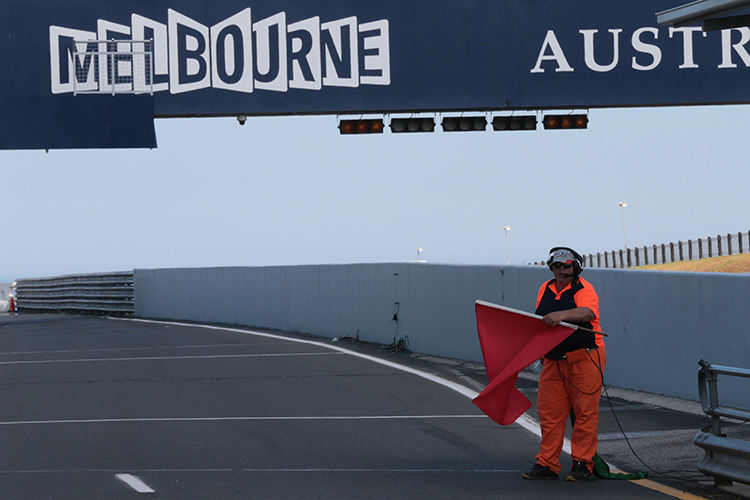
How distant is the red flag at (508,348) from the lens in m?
7.27

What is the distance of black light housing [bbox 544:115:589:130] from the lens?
25.0m

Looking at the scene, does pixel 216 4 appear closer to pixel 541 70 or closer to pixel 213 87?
pixel 213 87

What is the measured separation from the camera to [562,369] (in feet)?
23.6

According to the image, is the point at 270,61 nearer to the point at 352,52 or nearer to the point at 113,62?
the point at 352,52

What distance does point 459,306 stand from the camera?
50.4 feet

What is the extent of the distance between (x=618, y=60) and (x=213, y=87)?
→ 11054 millimetres

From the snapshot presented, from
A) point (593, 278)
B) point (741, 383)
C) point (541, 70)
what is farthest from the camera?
point (541, 70)

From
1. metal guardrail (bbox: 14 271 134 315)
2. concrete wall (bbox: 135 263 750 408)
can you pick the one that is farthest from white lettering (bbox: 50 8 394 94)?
metal guardrail (bbox: 14 271 134 315)

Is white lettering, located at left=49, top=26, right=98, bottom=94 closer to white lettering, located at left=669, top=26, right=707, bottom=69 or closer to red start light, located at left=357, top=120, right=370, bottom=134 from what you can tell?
red start light, located at left=357, top=120, right=370, bottom=134

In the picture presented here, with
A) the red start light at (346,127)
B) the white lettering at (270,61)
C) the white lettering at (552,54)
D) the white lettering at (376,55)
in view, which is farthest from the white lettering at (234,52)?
the white lettering at (552,54)

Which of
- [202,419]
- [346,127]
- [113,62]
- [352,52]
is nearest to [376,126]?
[346,127]

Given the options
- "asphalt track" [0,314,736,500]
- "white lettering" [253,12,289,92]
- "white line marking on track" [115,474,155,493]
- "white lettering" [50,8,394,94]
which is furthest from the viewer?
"white lettering" [253,12,289,92]

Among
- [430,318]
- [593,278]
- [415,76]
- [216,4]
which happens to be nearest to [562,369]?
[593,278]

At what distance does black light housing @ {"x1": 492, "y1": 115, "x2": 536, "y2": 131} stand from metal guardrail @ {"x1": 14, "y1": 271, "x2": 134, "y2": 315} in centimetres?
1314
